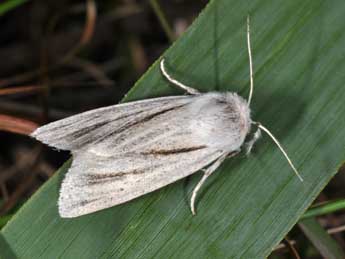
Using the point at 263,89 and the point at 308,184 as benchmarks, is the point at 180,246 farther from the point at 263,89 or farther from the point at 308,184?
the point at 263,89

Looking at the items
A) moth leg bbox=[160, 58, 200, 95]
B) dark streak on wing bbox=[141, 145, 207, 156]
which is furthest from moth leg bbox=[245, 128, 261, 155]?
moth leg bbox=[160, 58, 200, 95]

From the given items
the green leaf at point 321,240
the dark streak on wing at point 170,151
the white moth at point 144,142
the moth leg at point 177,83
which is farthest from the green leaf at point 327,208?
the moth leg at point 177,83

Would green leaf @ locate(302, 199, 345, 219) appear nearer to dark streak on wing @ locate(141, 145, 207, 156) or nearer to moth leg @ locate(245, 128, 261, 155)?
moth leg @ locate(245, 128, 261, 155)

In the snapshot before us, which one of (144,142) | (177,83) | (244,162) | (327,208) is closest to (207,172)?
(244,162)

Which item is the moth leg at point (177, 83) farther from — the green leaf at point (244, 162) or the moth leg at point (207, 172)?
the moth leg at point (207, 172)

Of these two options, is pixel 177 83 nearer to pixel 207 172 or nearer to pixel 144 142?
pixel 144 142
